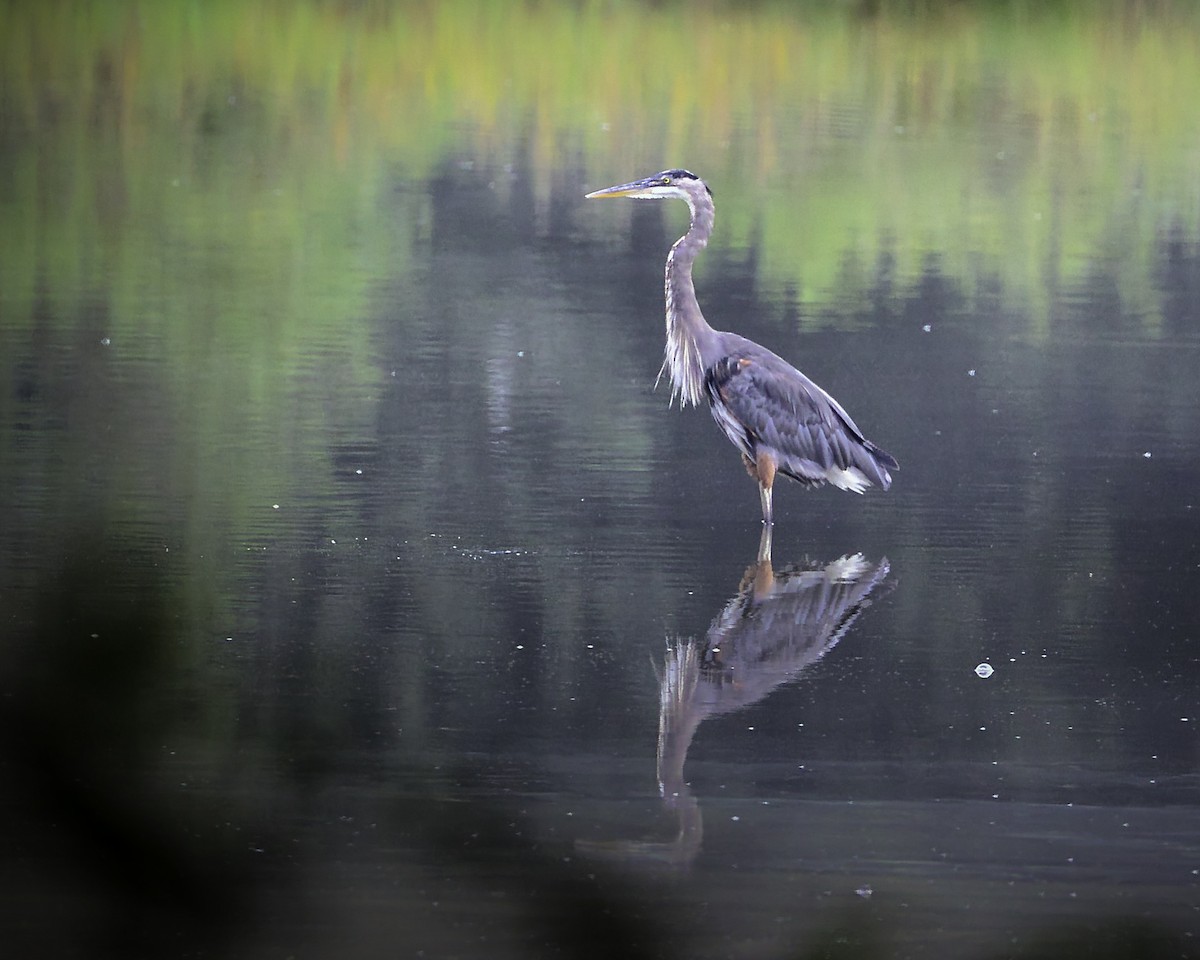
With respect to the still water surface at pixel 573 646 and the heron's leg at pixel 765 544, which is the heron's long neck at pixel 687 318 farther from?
the heron's leg at pixel 765 544

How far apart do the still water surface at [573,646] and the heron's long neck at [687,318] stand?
0.40 metres

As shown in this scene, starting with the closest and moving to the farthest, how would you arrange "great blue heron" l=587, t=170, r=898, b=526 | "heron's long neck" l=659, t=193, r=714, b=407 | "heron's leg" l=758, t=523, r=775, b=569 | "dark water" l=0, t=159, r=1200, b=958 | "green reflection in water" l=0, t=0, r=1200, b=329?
1. "dark water" l=0, t=159, r=1200, b=958
2. "heron's leg" l=758, t=523, r=775, b=569
3. "great blue heron" l=587, t=170, r=898, b=526
4. "heron's long neck" l=659, t=193, r=714, b=407
5. "green reflection in water" l=0, t=0, r=1200, b=329

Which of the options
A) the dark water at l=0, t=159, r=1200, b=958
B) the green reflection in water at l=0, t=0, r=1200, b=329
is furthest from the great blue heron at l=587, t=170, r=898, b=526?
the green reflection in water at l=0, t=0, r=1200, b=329

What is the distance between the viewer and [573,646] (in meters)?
5.86

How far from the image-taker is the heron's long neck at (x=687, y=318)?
8.13 meters

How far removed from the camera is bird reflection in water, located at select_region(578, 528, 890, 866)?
15.1ft

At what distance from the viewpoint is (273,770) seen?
4.78 m

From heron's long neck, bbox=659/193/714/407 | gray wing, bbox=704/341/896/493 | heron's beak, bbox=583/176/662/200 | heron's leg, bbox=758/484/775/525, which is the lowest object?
heron's leg, bbox=758/484/775/525

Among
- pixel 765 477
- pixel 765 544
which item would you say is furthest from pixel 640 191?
pixel 765 544

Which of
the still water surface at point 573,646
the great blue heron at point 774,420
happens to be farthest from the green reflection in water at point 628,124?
the great blue heron at point 774,420

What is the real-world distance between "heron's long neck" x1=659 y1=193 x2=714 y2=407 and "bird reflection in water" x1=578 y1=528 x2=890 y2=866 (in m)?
1.14

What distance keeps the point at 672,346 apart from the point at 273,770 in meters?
3.86

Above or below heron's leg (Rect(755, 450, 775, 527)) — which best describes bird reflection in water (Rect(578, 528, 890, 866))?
below

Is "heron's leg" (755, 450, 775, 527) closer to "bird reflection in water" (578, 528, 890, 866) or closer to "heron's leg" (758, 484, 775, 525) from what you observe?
"heron's leg" (758, 484, 775, 525)
